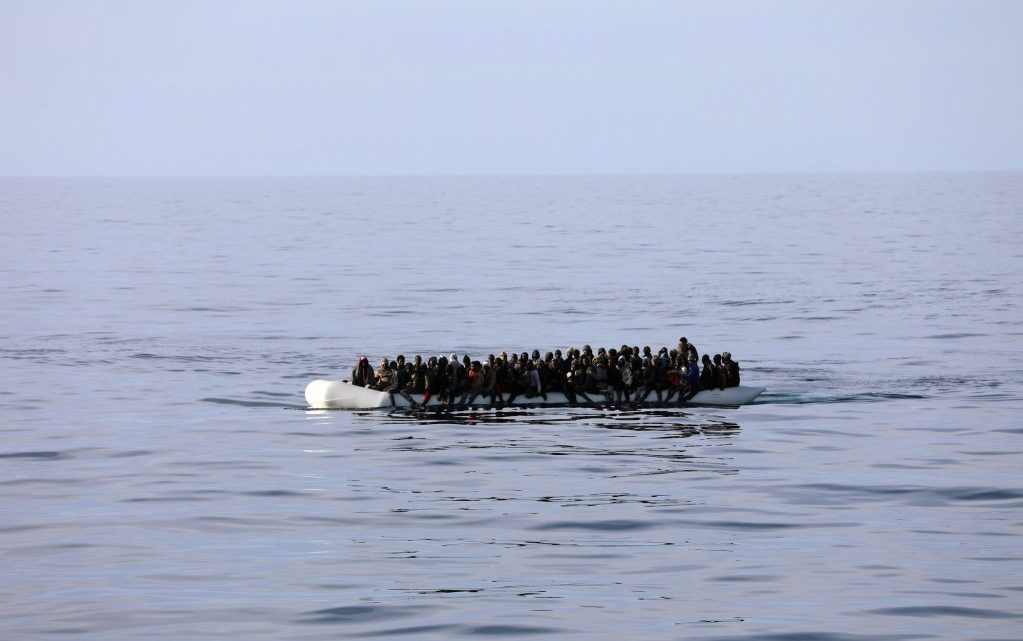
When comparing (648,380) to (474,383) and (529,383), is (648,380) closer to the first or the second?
(529,383)

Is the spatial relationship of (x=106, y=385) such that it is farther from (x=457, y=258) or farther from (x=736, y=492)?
(x=457, y=258)

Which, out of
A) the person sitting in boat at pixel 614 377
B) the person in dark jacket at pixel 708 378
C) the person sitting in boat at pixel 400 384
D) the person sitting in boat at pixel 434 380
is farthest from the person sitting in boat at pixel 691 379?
the person sitting in boat at pixel 400 384

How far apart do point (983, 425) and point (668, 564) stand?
16844mm

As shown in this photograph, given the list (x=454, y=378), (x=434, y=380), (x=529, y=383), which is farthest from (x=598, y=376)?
(x=434, y=380)

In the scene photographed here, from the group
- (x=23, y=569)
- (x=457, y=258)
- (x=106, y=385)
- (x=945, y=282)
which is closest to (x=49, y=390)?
(x=106, y=385)

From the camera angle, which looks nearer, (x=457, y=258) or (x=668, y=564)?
(x=668, y=564)

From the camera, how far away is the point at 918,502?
28.0 meters

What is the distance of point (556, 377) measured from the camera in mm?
39938

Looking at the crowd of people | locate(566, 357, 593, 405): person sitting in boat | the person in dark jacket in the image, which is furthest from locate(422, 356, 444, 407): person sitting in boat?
the person in dark jacket

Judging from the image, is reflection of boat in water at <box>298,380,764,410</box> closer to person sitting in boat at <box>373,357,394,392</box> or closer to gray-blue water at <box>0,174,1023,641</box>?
person sitting in boat at <box>373,357,394,392</box>

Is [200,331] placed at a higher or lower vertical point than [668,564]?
higher

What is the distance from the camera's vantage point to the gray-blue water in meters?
21.1

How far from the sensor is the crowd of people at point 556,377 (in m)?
39.2

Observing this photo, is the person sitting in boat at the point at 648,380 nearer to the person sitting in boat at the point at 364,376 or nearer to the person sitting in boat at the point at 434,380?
the person sitting in boat at the point at 434,380
